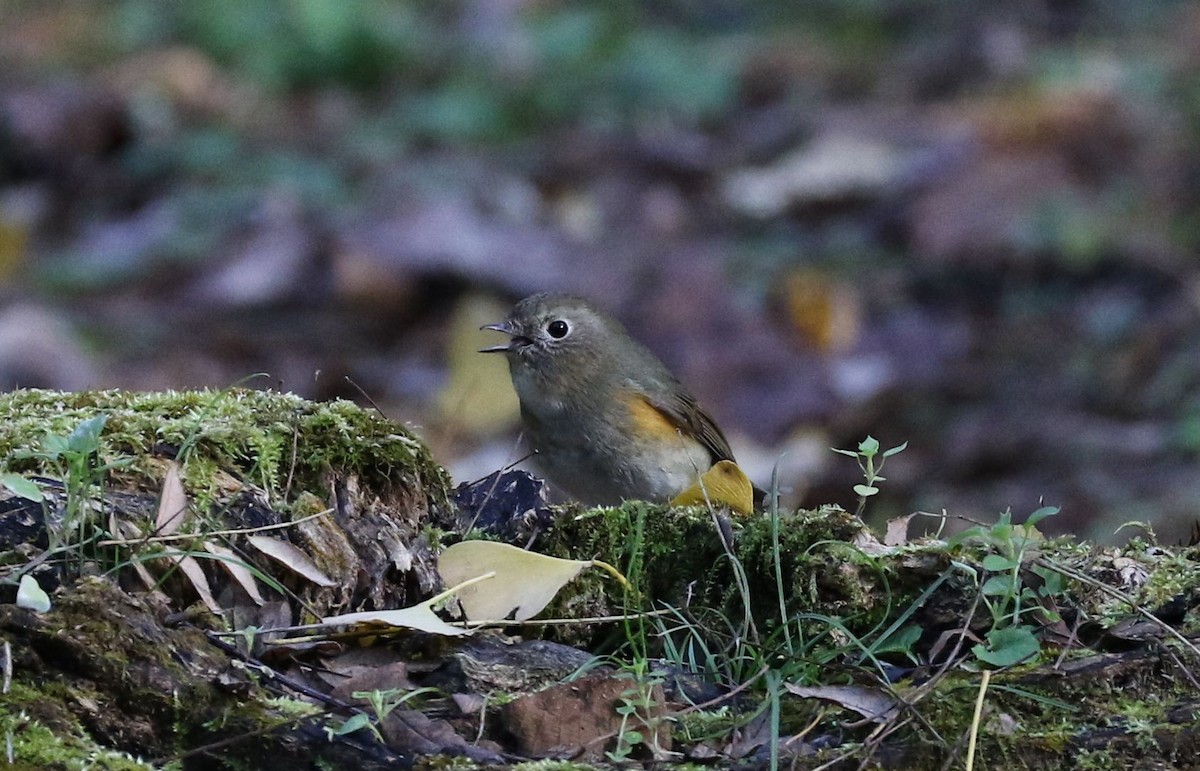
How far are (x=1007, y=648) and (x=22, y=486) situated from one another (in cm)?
161

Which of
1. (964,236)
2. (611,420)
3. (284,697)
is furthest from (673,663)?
(964,236)

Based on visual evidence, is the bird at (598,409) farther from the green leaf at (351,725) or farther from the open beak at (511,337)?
the green leaf at (351,725)

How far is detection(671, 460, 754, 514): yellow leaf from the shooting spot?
11.8 ft

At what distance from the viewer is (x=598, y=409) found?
5.46 meters

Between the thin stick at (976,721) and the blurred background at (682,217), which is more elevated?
the blurred background at (682,217)

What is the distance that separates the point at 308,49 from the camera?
565 inches

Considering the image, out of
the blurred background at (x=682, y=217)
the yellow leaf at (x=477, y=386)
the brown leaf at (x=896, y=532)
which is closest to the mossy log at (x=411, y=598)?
the brown leaf at (x=896, y=532)

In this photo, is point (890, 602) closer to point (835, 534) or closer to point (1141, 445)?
point (835, 534)

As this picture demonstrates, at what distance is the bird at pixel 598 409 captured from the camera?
537cm

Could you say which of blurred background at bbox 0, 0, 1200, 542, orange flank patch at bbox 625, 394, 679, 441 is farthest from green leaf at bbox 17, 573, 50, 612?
blurred background at bbox 0, 0, 1200, 542

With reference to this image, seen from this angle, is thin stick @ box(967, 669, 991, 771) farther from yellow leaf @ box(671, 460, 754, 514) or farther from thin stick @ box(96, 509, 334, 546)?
thin stick @ box(96, 509, 334, 546)

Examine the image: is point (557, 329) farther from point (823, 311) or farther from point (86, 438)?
point (823, 311)

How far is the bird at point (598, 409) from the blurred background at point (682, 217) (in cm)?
58

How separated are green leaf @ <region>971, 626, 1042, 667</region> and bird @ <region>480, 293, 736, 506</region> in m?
2.57
